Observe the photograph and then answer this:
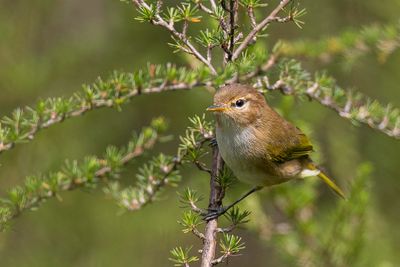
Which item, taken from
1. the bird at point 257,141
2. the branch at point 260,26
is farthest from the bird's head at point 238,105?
the branch at point 260,26

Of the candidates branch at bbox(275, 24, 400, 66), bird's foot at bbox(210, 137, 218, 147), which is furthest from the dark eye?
branch at bbox(275, 24, 400, 66)

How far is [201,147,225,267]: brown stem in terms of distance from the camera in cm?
285

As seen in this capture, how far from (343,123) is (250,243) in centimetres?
234

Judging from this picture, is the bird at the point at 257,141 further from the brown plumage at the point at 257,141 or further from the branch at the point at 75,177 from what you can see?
the branch at the point at 75,177

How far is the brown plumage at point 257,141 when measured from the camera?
3862mm

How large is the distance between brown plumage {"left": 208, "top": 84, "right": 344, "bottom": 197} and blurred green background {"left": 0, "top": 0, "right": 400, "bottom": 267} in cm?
40

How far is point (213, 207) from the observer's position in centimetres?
318

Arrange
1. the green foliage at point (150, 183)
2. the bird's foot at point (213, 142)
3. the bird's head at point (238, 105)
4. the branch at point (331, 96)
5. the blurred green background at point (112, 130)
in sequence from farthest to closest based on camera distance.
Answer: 1. the blurred green background at point (112, 130)
2. the bird's foot at point (213, 142)
3. the bird's head at point (238, 105)
4. the branch at point (331, 96)
5. the green foliage at point (150, 183)

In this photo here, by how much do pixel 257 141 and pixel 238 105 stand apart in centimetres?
55

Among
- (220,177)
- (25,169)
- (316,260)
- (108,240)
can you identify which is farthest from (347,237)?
(25,169)

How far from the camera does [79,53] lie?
A: 20.9 feet

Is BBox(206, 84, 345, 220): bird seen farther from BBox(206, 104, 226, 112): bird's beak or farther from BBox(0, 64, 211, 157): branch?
BBox(0, 64, 211, 157): branch

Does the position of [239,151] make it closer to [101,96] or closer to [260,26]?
A: [101,96]

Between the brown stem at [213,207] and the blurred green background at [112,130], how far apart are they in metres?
1.38
